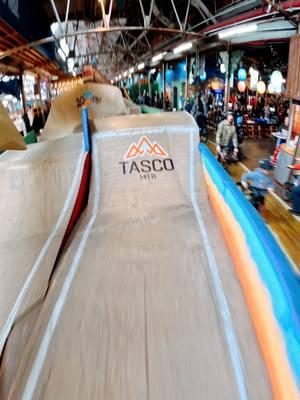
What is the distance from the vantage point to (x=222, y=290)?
A: 7.81 feet

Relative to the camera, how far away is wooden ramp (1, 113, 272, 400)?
1790 mm

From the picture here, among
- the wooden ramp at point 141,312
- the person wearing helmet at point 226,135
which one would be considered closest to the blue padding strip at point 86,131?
the wooden ramp at point 141,312

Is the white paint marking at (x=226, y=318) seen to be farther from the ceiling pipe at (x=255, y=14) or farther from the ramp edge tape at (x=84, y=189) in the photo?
the ceiling pipe at (x=255, y=14)

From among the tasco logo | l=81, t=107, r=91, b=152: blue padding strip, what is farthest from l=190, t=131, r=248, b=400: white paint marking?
l=81, t=107, r=91, b=152: blue padding strip

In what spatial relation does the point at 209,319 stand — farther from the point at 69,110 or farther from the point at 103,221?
the point at 69,110

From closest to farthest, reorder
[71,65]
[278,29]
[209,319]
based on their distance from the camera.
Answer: [209,319]
[278,29]
[71,65]

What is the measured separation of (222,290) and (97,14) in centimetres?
1464

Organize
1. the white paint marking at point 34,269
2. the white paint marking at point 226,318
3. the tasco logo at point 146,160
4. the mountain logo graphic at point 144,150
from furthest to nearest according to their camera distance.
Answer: the mountain logo graphic at point 144,150 < the tasco logo at point 146,160 < the white paint marking at point 34,269 < the white paint marking at point 226,318

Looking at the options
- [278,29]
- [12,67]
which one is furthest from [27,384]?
[12,67]

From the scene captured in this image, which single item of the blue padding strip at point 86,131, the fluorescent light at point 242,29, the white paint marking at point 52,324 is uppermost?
the fluorescent light at point 242,29

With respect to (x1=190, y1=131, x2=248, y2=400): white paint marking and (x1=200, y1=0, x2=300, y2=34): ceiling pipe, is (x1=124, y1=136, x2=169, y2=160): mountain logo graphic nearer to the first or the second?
(x1=190, y1=131, x2=248, y2=400): white paint marking

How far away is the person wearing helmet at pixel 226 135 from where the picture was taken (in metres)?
6.94

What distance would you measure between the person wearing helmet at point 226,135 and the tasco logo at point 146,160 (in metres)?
3.28

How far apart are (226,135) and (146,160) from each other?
3.58 m
